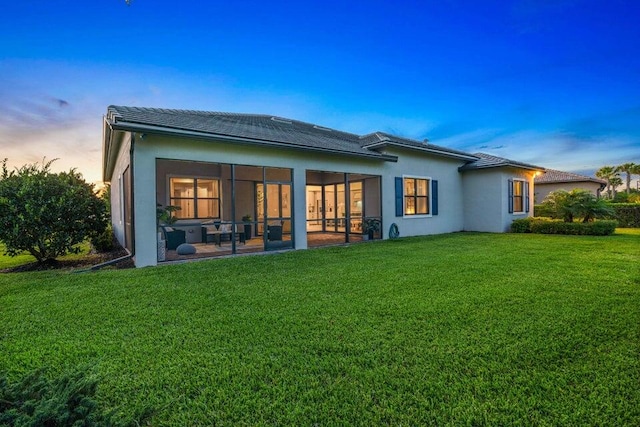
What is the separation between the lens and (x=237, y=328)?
375 centimetres

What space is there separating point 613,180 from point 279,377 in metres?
65.1

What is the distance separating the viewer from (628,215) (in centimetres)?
1880

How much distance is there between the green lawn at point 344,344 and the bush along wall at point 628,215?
17489mm

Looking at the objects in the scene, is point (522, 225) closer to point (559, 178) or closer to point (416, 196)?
Answer: point (416, 196)

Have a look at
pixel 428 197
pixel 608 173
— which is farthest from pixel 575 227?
pixel 608 173

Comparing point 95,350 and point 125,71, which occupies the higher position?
point 125,71

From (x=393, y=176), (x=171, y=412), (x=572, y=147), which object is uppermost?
(x=572, y=147)

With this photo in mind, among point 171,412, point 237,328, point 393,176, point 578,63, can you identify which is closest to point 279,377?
point 171,412

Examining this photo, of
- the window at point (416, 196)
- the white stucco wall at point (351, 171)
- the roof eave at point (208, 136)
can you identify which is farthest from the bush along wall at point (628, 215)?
the roof eave at point (208, 136)

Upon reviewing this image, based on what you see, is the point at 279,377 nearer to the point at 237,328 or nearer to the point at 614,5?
the point at 237,328

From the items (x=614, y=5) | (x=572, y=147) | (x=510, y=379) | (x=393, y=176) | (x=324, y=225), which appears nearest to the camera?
(x=510, y=379)

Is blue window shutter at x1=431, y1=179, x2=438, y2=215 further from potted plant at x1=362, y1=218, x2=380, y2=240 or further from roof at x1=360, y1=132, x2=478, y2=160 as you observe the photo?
potted plant at x1=362, y1=218, x2=380, y2=240

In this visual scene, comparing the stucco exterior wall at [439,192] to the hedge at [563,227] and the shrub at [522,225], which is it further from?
the hedge at [563,227]

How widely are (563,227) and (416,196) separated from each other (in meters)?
6.90
